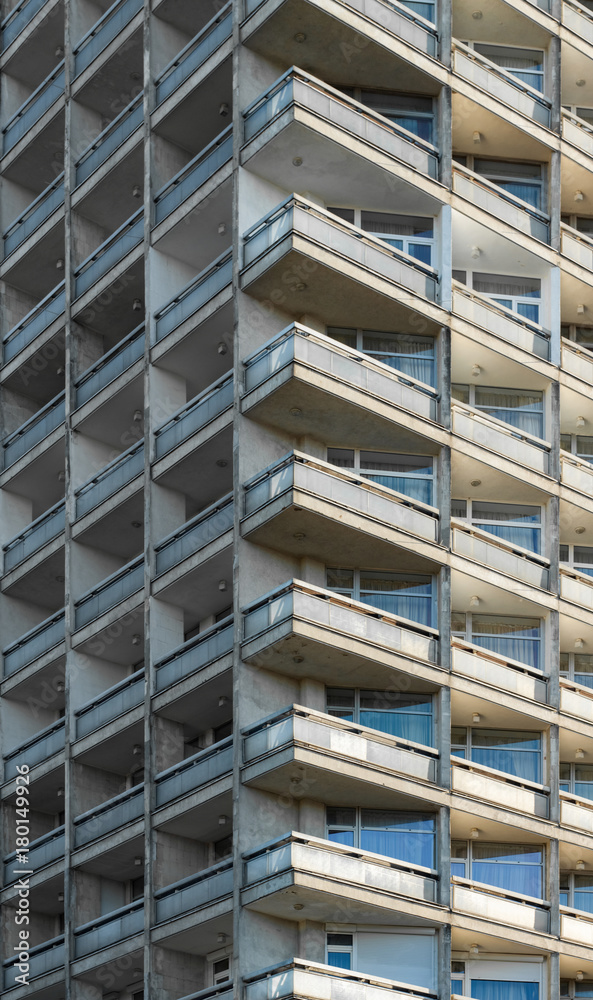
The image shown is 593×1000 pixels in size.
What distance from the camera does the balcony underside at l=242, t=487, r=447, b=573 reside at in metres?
45.9

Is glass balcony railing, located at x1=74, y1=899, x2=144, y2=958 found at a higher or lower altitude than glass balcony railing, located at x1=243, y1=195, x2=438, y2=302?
lower

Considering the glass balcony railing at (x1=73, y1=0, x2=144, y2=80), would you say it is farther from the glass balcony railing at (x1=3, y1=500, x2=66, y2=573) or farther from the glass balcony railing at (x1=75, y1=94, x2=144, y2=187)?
the glass balcony railing at (x1=3, y1=500, x2=66, y2=573)

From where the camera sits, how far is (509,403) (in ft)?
A: 172

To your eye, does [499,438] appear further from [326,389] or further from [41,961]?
[41,961]

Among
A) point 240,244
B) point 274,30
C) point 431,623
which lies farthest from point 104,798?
point 274,30

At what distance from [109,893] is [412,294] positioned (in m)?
17.6

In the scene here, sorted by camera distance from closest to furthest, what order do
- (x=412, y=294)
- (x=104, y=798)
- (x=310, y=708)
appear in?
1. (x=310, y=708)
2. (x=412, y=294)
3. (x=104, y=798)

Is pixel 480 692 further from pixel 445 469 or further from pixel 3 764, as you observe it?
pixel 3 764

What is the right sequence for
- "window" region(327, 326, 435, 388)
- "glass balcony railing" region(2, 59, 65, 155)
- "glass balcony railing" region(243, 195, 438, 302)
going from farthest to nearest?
"glass balcony railing" region(2, 59, 65, 155)
"window" region(327, 326, 435, 388)
"glass balcony railing" region(243, 195, 438, 302)

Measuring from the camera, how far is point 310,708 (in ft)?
152

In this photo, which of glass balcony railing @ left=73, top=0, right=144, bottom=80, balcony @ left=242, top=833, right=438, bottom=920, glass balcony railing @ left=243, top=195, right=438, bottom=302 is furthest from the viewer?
glass balcony railing @ left=73, top=0, right=144, bottom=80

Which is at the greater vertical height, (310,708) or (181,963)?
(310,708)

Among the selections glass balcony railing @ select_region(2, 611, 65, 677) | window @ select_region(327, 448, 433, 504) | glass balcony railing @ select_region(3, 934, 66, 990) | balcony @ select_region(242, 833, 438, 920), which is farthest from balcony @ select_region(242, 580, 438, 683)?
glass balcony railing @ select_region(3, 934, 66, 990)

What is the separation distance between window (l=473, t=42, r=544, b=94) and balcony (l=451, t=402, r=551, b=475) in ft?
33.6
